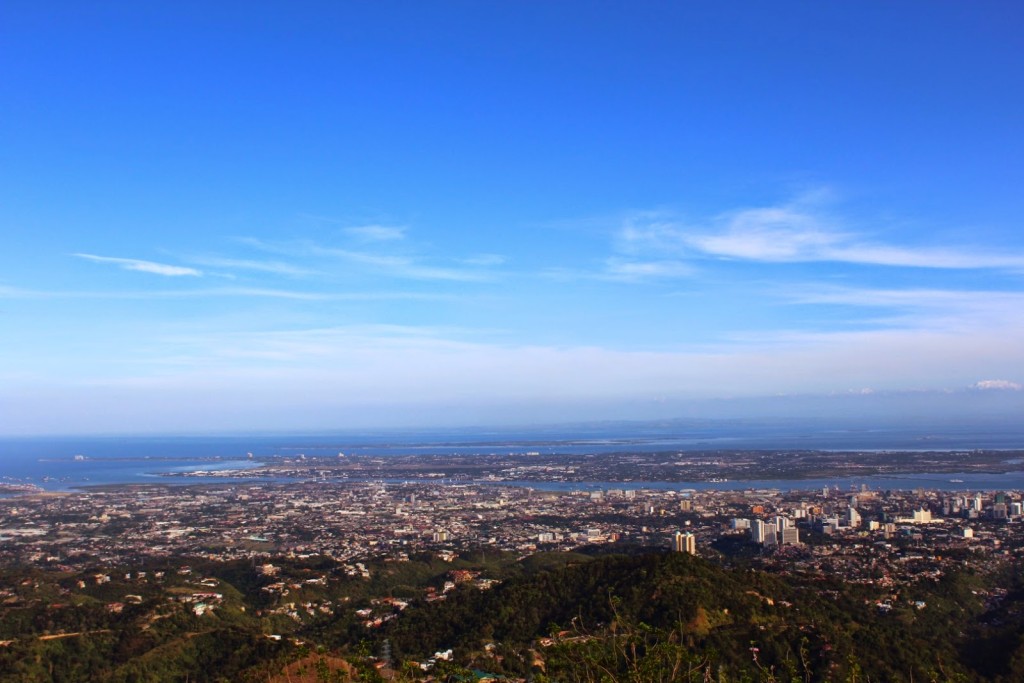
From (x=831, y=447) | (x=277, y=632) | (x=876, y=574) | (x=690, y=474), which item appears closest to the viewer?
(x=277, y=632)

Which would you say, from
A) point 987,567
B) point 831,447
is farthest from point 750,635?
point 831,447

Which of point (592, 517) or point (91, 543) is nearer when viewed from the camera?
point (91, 543)

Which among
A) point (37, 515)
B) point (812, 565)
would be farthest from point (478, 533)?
point (37, 515)

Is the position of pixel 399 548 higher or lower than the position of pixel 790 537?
lower

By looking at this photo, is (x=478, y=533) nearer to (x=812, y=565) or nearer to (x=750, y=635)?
(x=812, y=565)

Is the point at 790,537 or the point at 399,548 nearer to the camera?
the point at 790,537

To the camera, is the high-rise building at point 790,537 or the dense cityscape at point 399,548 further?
the high-rise building at point 790,537

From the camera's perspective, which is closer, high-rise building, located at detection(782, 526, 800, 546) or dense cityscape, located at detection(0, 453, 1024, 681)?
dense cityscape, located at detection(0, 453, 1024, 681)

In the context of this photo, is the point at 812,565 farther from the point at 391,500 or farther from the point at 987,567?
the point at 391,500

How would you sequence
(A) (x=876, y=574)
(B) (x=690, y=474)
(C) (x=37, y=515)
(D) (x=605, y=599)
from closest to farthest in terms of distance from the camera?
(D) (x=605, y=599)
(A) (x=876, y=574)
(C) (x=37, y=515)
(B) (x=690, y=474)
